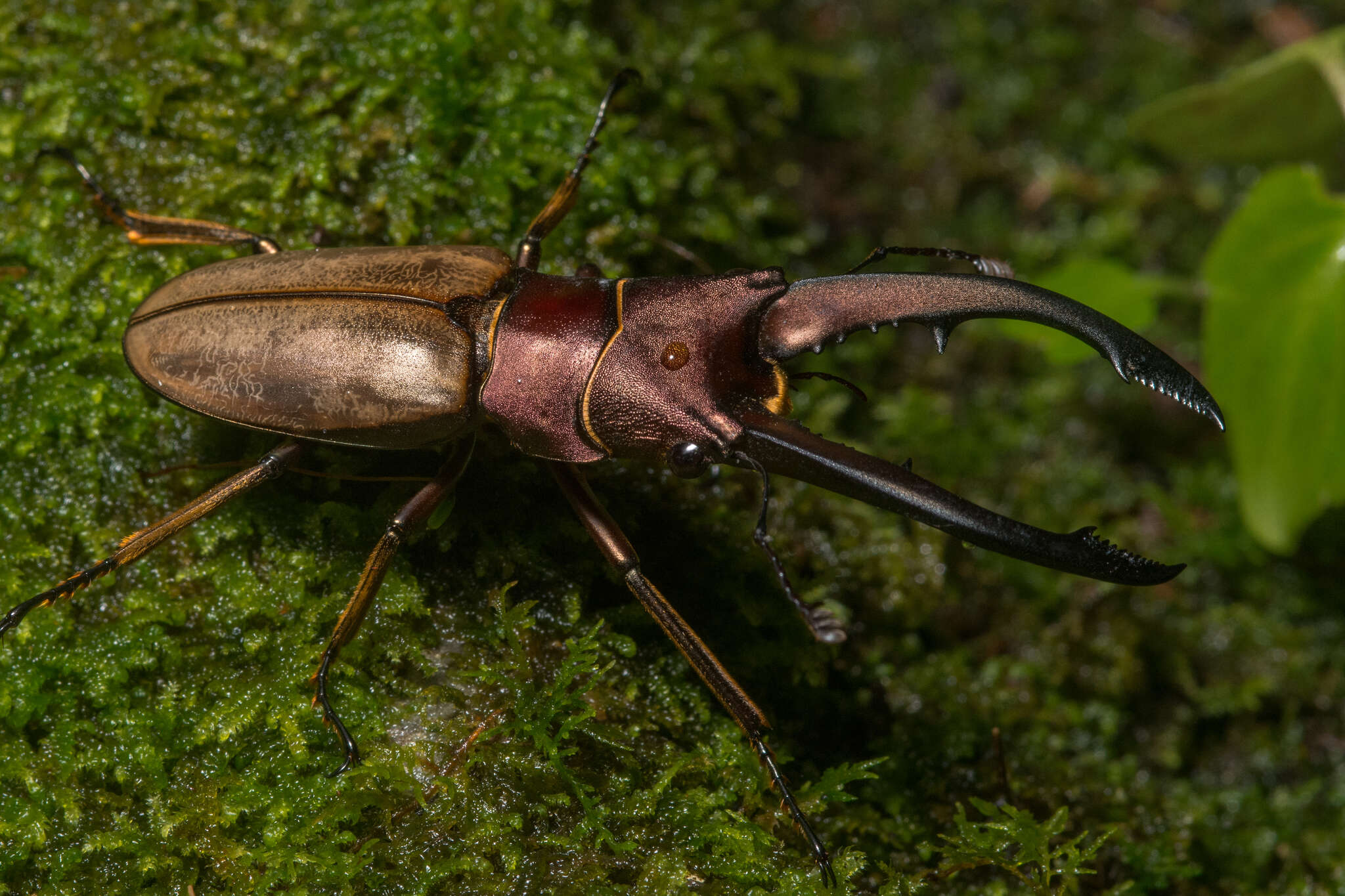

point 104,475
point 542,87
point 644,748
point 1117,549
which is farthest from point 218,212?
point 1117,549

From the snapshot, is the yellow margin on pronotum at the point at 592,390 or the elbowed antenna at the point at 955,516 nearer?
the elbowed antenna at the point at 955,516

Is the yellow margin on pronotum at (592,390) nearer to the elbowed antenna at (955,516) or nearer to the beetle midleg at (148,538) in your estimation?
the elbowed antenna at (955,516)

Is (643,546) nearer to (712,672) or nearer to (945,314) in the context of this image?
(712,672)

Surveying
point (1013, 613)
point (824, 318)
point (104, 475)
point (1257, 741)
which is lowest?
point (1257, 741)

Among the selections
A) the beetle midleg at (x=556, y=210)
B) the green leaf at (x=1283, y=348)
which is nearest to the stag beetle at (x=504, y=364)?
the beetle midleg at (x=556, y=210)

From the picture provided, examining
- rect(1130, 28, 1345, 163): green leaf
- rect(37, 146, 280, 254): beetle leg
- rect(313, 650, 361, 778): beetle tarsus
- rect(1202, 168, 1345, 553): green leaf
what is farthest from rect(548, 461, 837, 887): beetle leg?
rect(1130, 28, 1345, 163): green leaf

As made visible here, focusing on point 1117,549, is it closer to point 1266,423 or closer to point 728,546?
point 728,546
